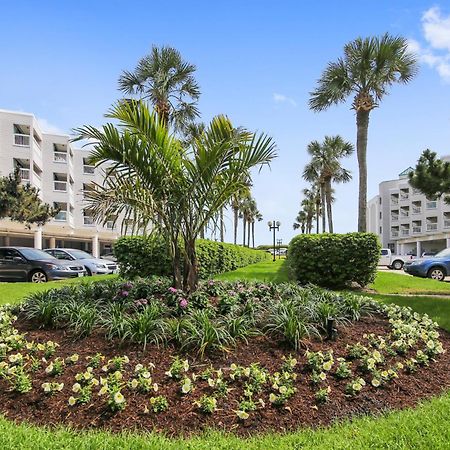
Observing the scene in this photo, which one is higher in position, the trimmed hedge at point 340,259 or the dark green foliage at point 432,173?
the dark green foliage at point 432,173

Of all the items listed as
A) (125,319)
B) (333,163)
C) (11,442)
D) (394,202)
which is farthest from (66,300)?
(394,202)

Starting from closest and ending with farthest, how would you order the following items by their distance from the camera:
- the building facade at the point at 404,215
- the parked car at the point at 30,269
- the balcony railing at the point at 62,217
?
the parked car at the point at 30,269, the balcony railing at the point at 62,217, the building facade at the point at 404,215

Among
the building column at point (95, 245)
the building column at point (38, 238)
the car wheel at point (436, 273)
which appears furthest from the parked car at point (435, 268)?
the building column at point (95, 245)

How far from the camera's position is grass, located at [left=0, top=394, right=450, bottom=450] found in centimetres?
300

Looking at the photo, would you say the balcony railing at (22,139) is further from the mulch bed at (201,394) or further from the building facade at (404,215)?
the building facade at (404,215)

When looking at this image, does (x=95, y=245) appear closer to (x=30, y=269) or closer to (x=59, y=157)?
(x=59, y=157)

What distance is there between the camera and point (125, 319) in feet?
16.3

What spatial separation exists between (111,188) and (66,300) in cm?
166

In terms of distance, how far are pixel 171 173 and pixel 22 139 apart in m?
33.9

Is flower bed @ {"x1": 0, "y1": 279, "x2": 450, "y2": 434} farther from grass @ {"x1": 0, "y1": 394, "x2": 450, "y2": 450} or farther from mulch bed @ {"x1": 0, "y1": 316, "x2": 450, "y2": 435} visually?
grass @ {"x1": 0, "y1": 394, "x2": 450, "y2": 450}

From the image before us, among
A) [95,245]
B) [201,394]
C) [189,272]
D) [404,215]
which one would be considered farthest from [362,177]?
[404,215]

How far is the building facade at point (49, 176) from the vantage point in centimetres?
3522

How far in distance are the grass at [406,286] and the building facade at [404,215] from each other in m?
45.1

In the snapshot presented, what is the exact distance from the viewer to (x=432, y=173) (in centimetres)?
1376
